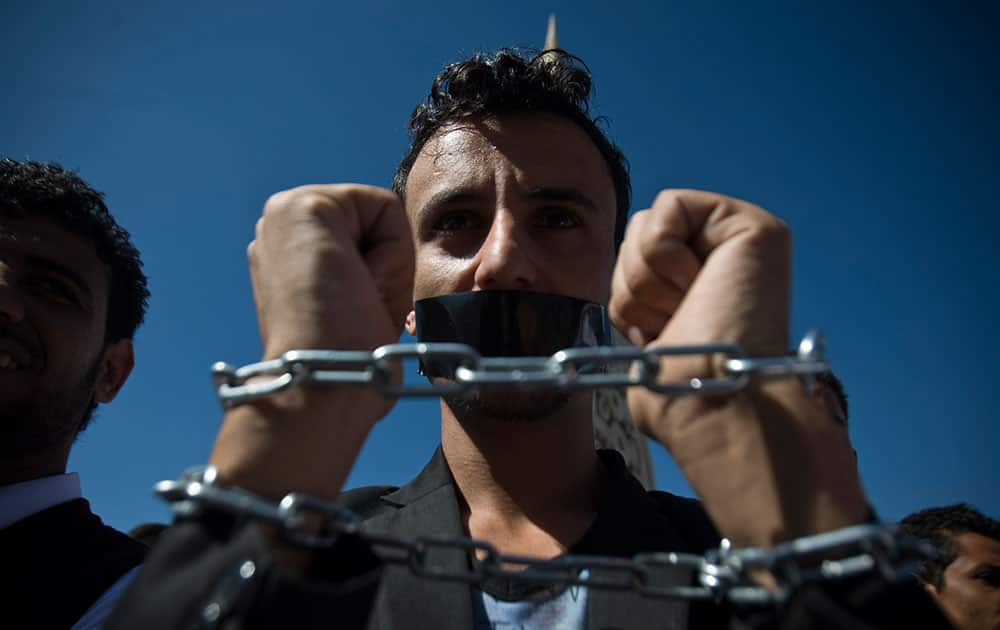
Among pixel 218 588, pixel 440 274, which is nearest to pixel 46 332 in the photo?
pixel 440 274

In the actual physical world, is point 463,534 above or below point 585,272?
below

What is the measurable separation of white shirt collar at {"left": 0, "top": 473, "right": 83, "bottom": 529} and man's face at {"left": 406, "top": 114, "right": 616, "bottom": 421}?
5.93ft

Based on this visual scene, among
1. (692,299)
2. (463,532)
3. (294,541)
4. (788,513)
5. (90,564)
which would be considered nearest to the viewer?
(294,541)

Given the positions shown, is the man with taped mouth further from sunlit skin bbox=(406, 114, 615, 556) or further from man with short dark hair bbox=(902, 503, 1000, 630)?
man with short dark hair bbox=(902, 503, 1000, 630)

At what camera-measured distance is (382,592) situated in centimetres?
168

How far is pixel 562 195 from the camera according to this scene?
2.18 m

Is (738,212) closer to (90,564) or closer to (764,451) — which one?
(764,451)

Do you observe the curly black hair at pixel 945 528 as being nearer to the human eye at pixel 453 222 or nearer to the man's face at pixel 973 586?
the man's face at pixel 973 586

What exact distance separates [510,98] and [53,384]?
87.5 inches

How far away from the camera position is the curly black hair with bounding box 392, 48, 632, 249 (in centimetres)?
262

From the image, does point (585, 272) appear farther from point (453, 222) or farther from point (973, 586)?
point (973, 586)

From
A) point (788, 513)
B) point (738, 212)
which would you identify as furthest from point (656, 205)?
point (788, 513)

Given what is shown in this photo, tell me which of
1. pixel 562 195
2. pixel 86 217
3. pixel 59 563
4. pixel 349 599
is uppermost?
pixel 86 217

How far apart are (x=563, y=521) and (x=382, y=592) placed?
2.08ft
